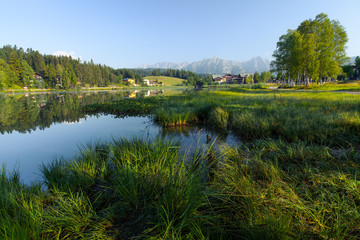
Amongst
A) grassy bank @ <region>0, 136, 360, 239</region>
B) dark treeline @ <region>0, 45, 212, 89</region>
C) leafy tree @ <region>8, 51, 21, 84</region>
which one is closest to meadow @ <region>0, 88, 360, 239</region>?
grassy bank @ <region>0, 136, 360, 239</region>

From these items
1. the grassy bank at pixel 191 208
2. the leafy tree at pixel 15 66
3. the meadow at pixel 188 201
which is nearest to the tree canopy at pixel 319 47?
the meadow at pixel 188 201

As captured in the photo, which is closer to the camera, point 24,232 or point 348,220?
point 24,232

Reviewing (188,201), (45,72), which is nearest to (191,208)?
(188,201)

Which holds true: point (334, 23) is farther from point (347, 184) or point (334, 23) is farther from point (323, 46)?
point (347, 184)

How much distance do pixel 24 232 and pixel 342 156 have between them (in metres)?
6.03

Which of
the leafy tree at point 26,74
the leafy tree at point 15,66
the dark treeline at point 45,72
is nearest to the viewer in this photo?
the dark treeline at point 45,72

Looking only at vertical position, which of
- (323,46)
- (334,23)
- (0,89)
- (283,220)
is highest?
(334,23)

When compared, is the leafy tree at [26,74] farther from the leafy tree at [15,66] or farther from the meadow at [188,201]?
the meadow at [188,201]

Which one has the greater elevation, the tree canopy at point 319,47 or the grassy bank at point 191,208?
the tree canopy at point 319,47

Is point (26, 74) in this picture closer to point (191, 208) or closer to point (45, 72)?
point (45, 72)

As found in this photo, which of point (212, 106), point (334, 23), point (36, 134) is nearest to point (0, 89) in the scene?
point (36, 134)

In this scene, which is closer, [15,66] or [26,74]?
[26,74]

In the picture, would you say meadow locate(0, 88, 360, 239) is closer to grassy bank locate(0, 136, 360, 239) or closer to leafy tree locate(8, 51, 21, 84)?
grassy bank locate(0, 136, 360, 239)

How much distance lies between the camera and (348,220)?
189cm
